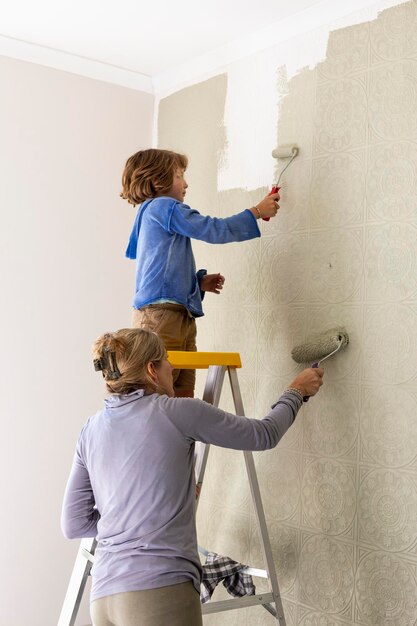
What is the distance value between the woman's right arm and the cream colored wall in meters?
0.32

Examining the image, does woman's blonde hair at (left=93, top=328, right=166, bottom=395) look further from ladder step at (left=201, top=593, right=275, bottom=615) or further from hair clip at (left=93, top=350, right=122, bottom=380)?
ladder step at (left=201, top=593, right=275, bottom=615)

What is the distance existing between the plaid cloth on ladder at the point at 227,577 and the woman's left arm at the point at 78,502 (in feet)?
1.56

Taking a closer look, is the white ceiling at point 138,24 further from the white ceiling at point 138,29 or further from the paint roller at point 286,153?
the paint roller at point 286,153

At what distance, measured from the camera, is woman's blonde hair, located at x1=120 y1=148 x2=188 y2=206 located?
219cm

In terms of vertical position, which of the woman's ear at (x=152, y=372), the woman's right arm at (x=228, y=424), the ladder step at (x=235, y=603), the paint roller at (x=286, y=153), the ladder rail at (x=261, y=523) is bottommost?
the ladder step at (x=235, y=603)

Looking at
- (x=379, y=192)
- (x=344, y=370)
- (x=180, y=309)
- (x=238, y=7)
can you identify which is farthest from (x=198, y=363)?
(x=238, y=7)

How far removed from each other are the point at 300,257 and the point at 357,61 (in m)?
0.59

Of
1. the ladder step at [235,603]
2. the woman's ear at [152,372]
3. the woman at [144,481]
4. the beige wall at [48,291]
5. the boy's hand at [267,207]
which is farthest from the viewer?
the beige wall at [48,291]

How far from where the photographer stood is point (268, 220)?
7.36 feet

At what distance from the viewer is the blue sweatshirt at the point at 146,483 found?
1.53 meters

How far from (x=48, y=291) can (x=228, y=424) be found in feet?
4.34

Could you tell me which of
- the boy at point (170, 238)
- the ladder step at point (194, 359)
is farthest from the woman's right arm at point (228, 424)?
the boy at point (170, 238)

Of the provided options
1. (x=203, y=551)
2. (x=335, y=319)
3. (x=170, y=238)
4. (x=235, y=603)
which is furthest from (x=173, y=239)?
(x=235, y=603)

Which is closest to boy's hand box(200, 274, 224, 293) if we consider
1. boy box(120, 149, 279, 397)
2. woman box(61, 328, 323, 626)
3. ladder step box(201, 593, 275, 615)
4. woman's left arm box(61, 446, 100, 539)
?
boy box(120, 149, 279, 397)
